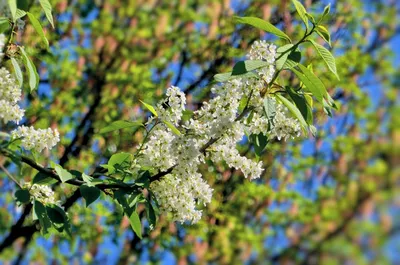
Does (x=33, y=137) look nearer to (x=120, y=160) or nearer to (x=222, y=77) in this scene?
(x=120, y=160)

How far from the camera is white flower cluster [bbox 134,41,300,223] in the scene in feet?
7.16

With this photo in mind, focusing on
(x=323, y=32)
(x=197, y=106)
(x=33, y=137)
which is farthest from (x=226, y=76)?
(x=197, y=106)

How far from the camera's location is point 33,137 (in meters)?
2.27

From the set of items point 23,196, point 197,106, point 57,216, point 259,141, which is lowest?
point 197,106

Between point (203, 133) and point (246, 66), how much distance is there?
296 millimetres

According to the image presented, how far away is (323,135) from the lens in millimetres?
6141

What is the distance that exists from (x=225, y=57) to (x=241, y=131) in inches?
142

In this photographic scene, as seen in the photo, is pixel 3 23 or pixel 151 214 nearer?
pixel 3 23

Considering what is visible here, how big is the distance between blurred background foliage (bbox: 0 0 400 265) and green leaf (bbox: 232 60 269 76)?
8.52 ft

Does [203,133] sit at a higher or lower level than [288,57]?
lower

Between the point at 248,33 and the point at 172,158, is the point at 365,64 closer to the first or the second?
the point at 248,33

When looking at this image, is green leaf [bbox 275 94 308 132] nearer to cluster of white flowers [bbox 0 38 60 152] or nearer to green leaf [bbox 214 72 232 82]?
green leaf [bbox 214 72 232 82]

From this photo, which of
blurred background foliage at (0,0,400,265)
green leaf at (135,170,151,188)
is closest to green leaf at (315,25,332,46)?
green leaf at (135,170,151,188)

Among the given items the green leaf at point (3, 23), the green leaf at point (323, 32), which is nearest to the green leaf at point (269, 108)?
the green leaf at point (323, 32)
